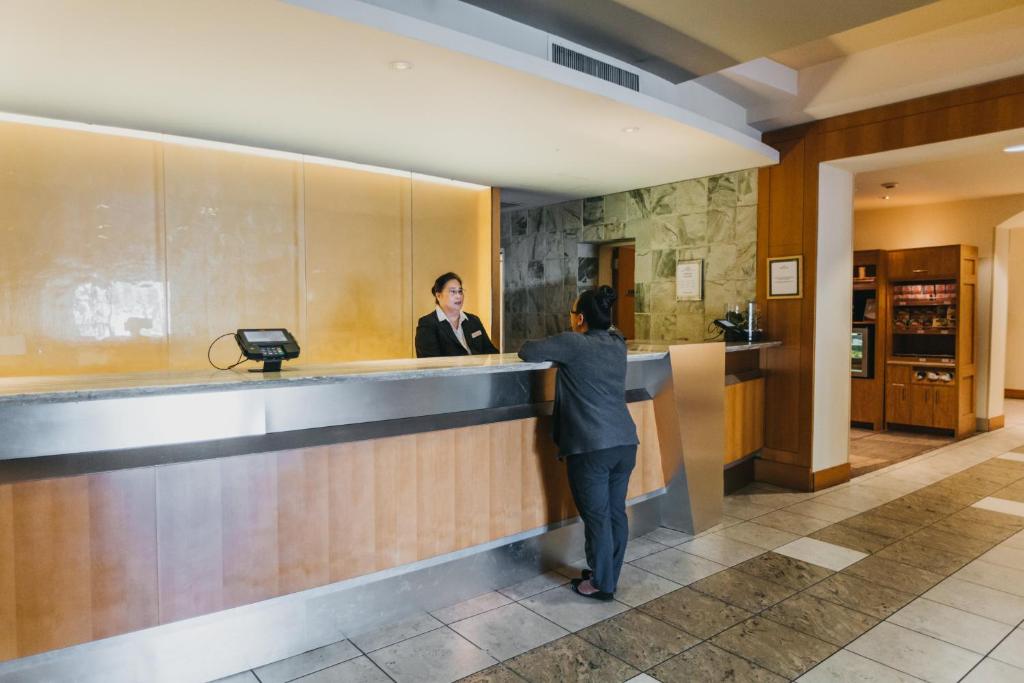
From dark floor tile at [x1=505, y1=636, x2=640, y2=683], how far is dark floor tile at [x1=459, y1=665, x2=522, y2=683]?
0.03m

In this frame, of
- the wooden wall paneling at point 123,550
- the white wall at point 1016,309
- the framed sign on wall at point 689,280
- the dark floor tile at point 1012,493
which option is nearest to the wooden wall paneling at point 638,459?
the framed sign on wall at point 689,280

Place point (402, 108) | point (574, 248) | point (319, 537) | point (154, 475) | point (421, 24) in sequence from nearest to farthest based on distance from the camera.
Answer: point (154, 475), point (319, 537), point (421, 24), point (402, 108), point (574, 248)

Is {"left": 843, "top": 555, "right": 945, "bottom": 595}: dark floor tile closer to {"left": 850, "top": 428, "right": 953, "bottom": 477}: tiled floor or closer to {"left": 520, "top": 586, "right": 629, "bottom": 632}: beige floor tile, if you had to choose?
{"left": 520, "top": 586, "right": 629, "bottom": 632}: beige floor tile

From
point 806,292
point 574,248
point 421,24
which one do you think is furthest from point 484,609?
point 574,248

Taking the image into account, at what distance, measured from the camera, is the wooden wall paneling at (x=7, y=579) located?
220 cm

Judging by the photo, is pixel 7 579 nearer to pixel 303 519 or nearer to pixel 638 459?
pixel 303 519

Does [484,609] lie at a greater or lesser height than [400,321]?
lesser

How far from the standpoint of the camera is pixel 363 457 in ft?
9.73

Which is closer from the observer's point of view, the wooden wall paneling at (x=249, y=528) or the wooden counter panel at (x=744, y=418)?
the wooden wall paneling at (x=249, y=528)

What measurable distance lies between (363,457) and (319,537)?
1.28ft

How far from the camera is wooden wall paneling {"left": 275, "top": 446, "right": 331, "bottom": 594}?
9.07 ft

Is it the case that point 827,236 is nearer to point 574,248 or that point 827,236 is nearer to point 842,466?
point 842,466

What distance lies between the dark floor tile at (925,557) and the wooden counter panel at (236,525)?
2502 millimetres

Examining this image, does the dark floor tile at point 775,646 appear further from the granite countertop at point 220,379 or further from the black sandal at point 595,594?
the granite countertop at point 220,379
